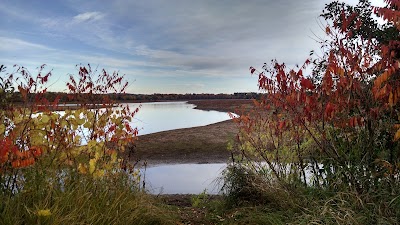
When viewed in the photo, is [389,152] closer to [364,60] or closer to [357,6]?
[364,60]

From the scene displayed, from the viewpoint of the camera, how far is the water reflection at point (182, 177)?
→ 1047cm

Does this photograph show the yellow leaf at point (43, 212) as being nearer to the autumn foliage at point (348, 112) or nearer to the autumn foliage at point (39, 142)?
the autumn foliage at point (39, 142)

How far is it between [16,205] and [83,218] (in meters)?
0.76

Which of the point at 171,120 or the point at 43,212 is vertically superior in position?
the point at 43,212

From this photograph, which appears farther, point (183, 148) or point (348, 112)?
point (183, 148)

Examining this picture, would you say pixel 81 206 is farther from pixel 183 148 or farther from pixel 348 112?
pixel 183 148

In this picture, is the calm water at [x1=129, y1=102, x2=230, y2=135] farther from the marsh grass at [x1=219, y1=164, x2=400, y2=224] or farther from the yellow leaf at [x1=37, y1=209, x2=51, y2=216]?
the yellow leaf at [x1=37, y1=209, x2=51, y2=216]

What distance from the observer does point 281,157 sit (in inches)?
275

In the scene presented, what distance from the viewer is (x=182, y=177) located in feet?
40.7

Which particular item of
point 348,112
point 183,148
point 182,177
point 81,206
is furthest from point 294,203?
point 183,148

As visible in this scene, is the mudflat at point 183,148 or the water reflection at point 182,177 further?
the mudflat at point 183,148

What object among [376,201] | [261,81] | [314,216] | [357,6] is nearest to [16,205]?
[314,216]

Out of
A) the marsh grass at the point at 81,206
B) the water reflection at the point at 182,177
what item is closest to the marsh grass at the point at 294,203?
the marsh grass at the point at 81,206

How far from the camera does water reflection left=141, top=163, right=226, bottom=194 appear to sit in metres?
10.5
